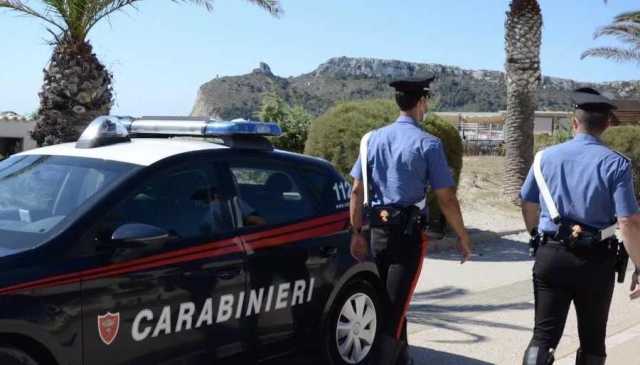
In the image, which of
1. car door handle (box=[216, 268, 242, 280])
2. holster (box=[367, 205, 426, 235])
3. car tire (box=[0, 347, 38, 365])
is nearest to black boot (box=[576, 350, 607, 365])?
holster (box=[367, 205, 426, 235])

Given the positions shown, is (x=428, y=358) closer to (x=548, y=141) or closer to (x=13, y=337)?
(x=13, y=337)

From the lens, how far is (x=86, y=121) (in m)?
10.7

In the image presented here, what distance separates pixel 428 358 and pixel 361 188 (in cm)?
179

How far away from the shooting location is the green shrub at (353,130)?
11891 millimetres

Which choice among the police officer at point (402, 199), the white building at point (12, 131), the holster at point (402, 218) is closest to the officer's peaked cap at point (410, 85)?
the police officer at point (402, 199)

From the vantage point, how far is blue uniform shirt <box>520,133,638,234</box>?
414cm

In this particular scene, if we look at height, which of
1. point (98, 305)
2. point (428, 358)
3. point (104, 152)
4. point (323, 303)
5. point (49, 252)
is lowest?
point (428, 358)

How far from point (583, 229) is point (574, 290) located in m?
0.33

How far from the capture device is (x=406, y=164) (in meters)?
Answer: 4.80

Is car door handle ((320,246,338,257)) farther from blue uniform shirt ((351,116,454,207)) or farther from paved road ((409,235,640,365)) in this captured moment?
paved road ((409,235,640,365))

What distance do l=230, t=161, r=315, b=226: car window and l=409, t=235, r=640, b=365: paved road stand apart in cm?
172

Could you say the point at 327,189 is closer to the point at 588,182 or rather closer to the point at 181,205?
the point at 181,205

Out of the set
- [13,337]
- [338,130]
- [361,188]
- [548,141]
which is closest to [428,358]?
[361,188]

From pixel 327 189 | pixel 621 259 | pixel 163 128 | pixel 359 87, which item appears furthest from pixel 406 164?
pixel 359 87
